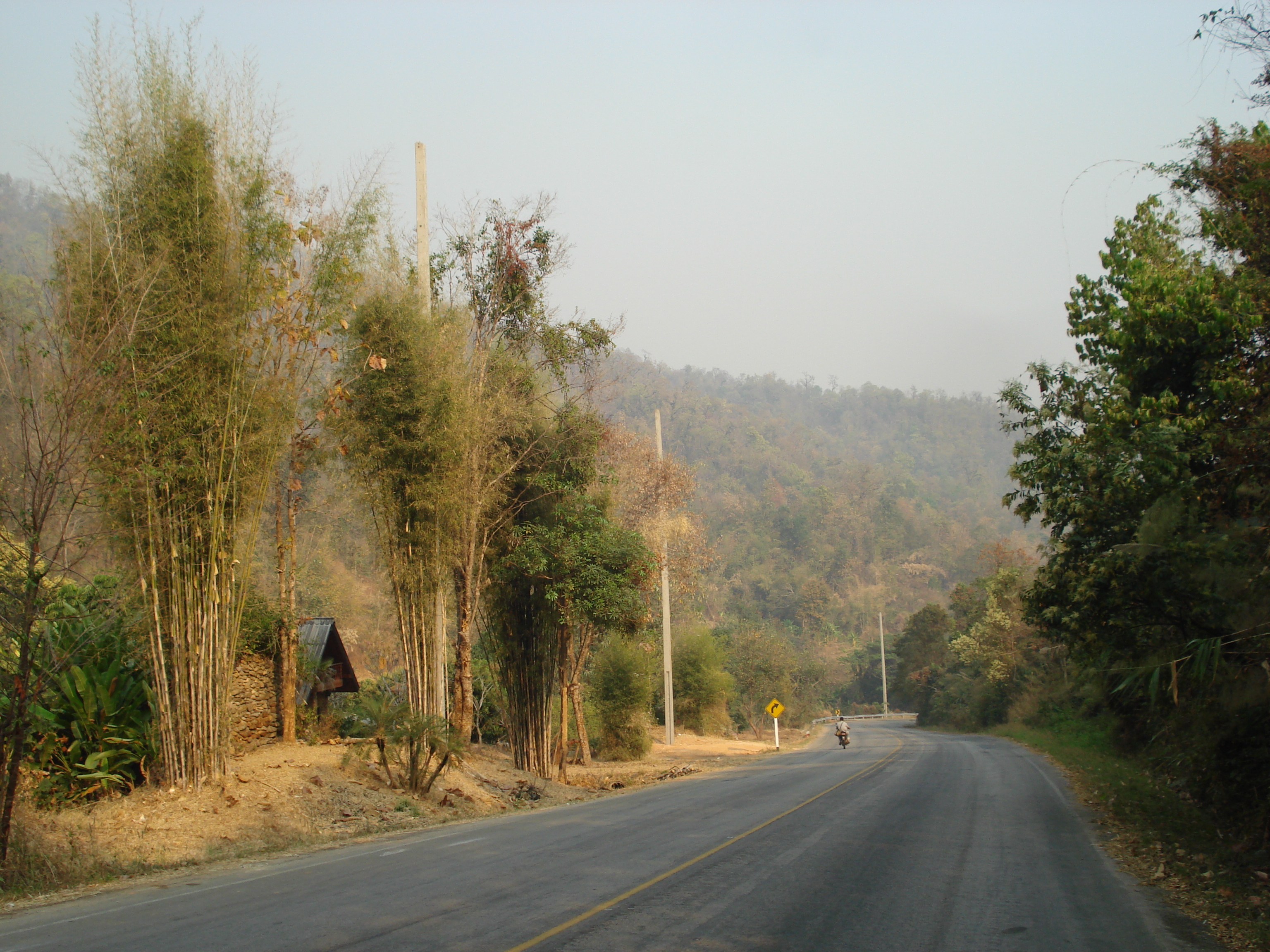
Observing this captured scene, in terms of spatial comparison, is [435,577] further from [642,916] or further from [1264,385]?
[1264,385]

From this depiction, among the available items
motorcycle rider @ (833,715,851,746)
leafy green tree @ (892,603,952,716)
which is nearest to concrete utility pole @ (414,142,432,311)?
motorcycle rider @ (833,715,851,746)

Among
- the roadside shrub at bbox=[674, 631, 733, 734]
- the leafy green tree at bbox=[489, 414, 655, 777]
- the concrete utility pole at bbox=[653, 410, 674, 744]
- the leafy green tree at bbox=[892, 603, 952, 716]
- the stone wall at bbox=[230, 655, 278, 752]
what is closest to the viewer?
the stone wall at bbox=[230, 655, 278, 752]

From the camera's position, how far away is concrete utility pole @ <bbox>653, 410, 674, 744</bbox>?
34.0m

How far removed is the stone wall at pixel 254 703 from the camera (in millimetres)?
15461

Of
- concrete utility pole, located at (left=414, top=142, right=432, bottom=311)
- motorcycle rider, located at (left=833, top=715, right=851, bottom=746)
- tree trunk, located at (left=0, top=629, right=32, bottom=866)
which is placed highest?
concrete utility pole, located at (left=414, top=142, right=432, bottom=311)

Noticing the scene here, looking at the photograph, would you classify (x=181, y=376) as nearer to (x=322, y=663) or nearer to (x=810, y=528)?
(x=322, y=663)

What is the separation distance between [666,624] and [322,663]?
1572 centimetres

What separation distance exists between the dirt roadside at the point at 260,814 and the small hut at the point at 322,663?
3.51 metres

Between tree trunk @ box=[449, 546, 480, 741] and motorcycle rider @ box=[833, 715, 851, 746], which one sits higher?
tree trunk @ box=[449, 546, 480, 741]

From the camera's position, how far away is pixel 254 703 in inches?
631

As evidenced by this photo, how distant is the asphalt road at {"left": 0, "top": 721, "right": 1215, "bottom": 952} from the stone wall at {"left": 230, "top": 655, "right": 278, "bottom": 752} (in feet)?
14.6

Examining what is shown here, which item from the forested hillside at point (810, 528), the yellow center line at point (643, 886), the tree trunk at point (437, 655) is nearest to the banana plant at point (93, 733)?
the tree trunk at point (437, 655)

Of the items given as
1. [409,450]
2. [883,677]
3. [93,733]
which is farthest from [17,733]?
[883,677]

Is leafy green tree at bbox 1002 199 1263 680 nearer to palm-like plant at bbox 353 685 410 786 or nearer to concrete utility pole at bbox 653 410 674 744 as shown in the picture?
palm-like plant at bbox 353 685 410 786
